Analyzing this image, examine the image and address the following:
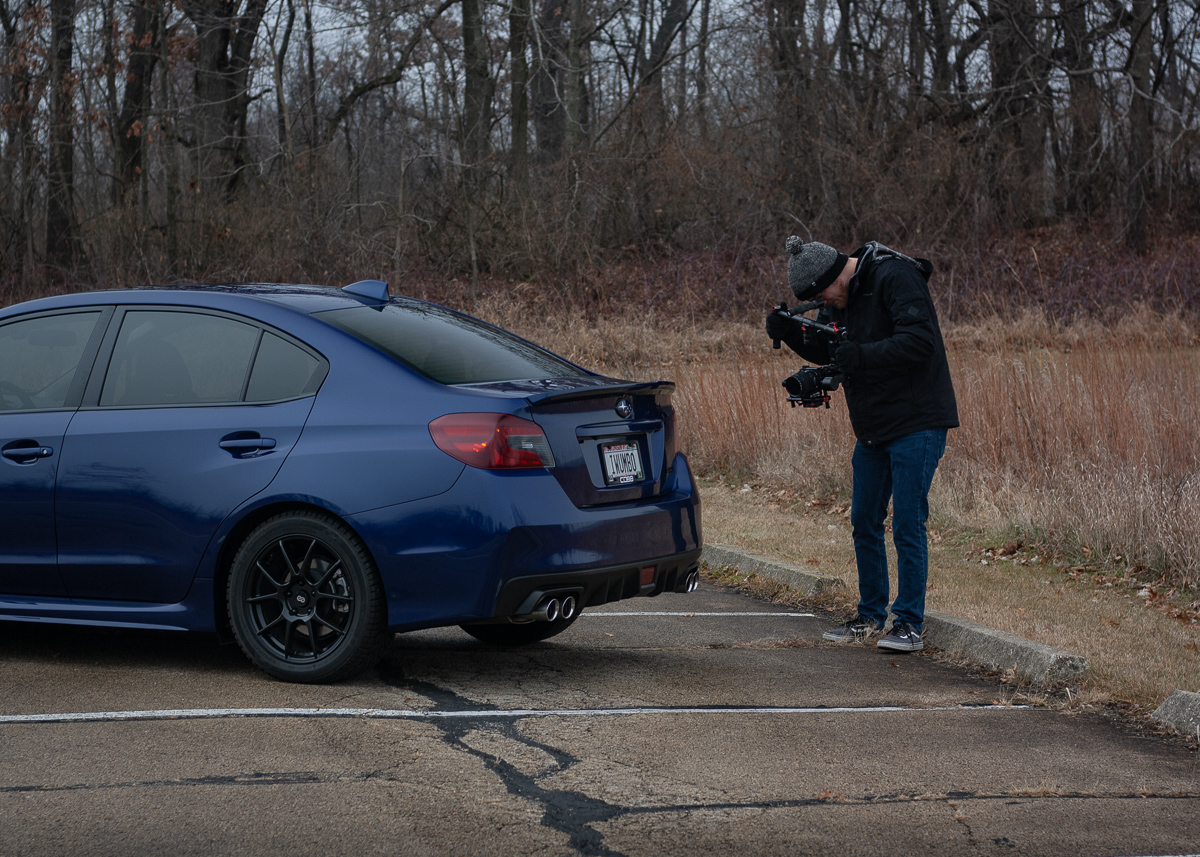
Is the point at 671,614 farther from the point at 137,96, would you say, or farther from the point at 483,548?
the point at 137,96

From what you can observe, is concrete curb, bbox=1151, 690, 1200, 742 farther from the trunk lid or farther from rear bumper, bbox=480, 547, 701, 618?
the trunk lid

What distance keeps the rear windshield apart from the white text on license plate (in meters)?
0.49

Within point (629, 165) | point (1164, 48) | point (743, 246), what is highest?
point (1164, 48)

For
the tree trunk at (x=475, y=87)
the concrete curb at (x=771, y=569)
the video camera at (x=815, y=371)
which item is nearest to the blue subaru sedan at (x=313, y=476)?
the video camera at (x=815, y=371)

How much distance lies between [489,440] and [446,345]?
814mm

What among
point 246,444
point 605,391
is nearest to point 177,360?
point 246,444

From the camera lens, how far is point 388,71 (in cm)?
3188

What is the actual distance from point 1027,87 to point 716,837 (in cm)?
2967

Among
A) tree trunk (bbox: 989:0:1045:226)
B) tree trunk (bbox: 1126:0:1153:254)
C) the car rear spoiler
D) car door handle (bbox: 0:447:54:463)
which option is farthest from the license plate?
tree trunk (bbox: 989:0:1045:226)

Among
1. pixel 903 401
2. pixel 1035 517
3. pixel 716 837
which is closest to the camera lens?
pixel 716 837

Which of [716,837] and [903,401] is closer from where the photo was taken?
[716,837]

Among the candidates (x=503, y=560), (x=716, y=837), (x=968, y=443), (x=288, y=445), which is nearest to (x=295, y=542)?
(x=288, y=445)

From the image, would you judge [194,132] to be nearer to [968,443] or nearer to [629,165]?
[629,165]

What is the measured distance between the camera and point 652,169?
29.5 meters
